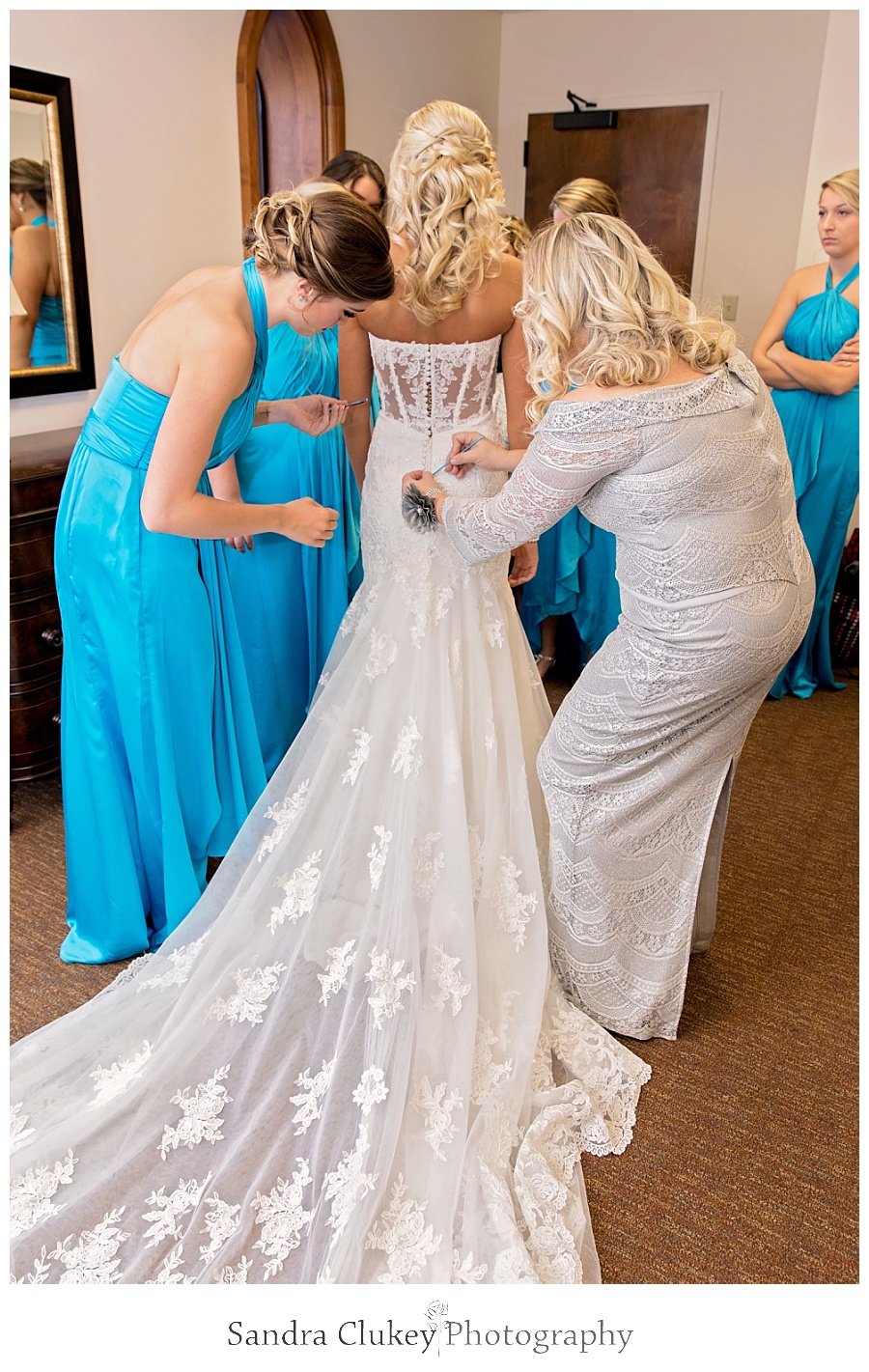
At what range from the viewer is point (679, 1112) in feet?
6.52

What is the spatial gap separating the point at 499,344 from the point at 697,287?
Result: 11.6ft

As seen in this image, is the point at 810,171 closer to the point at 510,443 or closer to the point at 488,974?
the point at 510,443

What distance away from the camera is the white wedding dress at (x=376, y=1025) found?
5.16 feet

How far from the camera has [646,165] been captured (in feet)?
17.6

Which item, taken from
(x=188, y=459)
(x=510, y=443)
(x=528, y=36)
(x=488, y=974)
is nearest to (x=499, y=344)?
(x=510, y=443)

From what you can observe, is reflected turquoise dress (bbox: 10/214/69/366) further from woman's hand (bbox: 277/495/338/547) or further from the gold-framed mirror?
woman's hand (bbox: 277/495/338/547)

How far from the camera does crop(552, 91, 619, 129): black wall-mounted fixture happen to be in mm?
5328

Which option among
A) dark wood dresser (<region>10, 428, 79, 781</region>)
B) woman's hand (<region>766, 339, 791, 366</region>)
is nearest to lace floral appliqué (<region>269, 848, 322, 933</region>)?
dark wood dresser (<region>10, 428, 79, 781</region>)

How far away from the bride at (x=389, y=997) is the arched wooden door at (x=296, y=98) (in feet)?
7.04

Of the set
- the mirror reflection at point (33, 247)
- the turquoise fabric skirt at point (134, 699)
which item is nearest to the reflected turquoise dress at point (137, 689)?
the turquoise fabric skirt at point (134, 699)

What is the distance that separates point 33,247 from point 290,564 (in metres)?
1.34

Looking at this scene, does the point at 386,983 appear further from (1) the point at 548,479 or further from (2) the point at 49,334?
(2) the point at 49,334

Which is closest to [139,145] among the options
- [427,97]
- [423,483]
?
[423,483]

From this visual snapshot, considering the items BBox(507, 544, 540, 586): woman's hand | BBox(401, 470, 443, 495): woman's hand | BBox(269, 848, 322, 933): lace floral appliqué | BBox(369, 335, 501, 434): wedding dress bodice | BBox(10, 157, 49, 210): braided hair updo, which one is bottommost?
BBox(269, 848, 322, 933): lace floral appliqué
